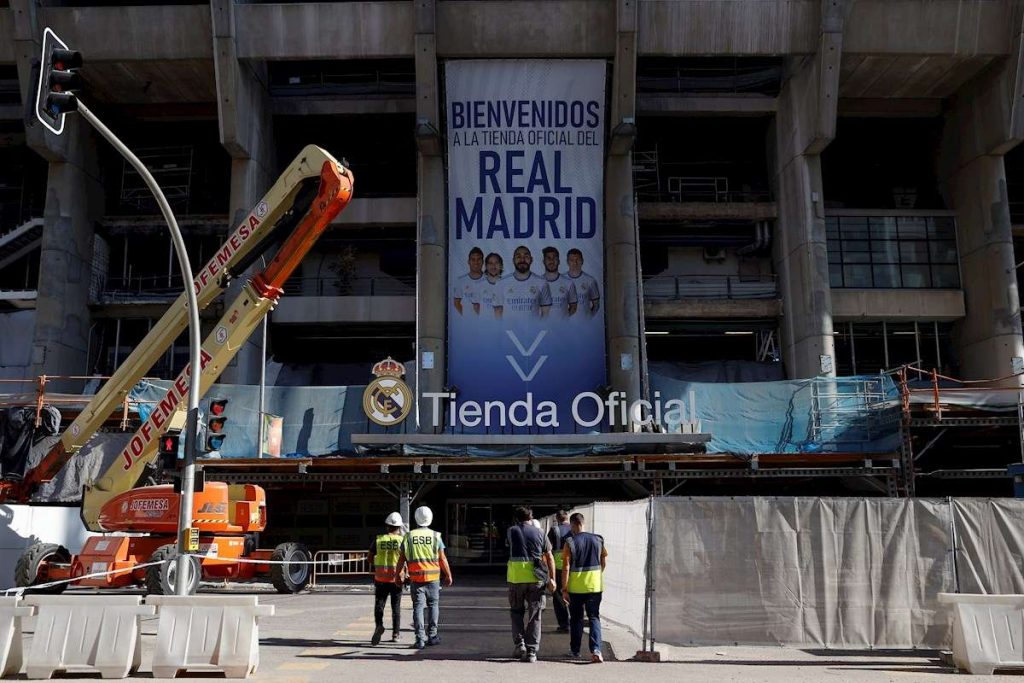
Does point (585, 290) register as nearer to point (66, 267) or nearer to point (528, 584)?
point (66, 267)

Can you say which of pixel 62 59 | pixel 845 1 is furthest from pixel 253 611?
A: pixel 845 1

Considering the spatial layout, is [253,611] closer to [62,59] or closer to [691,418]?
[62,59]

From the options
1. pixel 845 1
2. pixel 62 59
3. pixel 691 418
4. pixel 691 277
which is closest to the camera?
pixel 62 59

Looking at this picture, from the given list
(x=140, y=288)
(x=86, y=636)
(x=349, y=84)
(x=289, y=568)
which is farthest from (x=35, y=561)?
(x=349, y=84)

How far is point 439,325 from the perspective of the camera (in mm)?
32469

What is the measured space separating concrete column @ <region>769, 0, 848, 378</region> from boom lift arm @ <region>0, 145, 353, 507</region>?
19045 millimetres

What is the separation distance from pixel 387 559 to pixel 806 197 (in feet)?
83.8

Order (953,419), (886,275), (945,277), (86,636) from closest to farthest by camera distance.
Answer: (86,636) < (953,419) < (945,277) < (886,275)

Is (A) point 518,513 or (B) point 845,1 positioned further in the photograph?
(B) point 845,1

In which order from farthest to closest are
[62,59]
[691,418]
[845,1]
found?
1. [845,1]
2. [691,418]
3. [62,59]

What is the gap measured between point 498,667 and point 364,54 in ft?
85.9

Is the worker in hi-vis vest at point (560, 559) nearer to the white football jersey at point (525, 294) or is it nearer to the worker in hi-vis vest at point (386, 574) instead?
the worker in hi-vis vest at point (386, 574)

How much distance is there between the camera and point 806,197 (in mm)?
33281

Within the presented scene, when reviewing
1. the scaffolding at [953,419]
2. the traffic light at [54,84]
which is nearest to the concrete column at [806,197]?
the scaffolding at [953,419]
